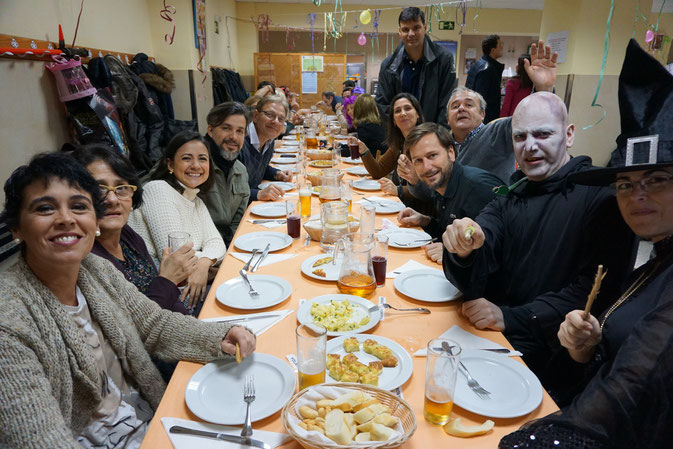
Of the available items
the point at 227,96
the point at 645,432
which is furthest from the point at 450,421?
the point at 227,96

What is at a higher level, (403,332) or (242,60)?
(242,60)

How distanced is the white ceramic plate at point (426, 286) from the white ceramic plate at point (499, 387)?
1.14 ft

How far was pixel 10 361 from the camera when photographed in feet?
2.93

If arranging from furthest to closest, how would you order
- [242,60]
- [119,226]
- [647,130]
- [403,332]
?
1. [242,60]
2. [119,226]
3. [403,332]
4. [647,130]

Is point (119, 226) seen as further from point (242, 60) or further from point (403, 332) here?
point (242, 60)

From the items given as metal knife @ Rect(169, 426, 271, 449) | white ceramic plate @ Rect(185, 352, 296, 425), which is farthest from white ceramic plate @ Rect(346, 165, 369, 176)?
metal knife @ Rect(169, 426, 271, 449)

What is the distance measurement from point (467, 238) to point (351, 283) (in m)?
0.44

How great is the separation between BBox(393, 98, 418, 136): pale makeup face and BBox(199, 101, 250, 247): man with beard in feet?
4.15

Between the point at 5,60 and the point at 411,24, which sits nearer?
the point at 5,60

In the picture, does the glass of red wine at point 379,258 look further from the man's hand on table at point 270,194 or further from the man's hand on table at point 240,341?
the man's hand on table at point 270,194

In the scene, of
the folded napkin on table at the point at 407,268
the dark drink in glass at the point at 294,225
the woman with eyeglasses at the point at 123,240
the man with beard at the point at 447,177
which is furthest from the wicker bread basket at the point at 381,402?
the man with beard at the point at 447,177

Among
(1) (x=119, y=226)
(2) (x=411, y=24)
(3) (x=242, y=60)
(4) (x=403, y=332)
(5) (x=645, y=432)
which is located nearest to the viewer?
(5) (x=645, y=432)

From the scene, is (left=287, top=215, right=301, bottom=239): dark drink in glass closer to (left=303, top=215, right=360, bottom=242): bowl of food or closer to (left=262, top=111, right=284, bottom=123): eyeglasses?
(left=303, top=215, right=360, bottom=242): bowl of food

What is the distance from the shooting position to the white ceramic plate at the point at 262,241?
202cm
